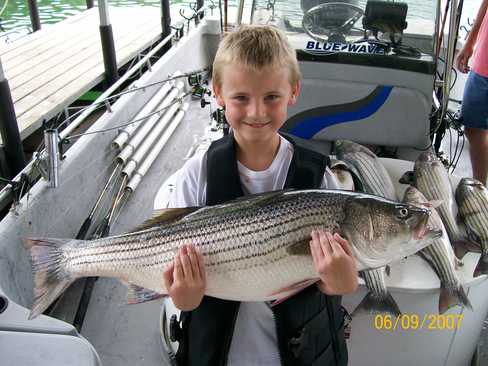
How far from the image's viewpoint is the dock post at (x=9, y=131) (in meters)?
2.68

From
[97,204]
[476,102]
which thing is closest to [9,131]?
[97,204]

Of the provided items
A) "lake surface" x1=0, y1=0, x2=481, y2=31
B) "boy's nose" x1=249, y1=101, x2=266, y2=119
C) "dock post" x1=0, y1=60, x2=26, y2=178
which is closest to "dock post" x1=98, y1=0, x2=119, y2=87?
"dock post" x1=0, y1=60, x2=26, y2=178

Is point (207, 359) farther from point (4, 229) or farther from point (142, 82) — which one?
point (142, 82)

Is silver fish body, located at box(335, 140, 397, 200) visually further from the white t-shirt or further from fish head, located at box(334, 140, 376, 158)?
the white t-shirt

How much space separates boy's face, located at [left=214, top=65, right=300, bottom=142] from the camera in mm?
1481

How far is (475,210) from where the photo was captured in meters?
2.41

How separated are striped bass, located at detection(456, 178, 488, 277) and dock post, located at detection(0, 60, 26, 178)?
268 cm

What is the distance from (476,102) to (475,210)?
5.50 ft

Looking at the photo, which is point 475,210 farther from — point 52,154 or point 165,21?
point 165,21

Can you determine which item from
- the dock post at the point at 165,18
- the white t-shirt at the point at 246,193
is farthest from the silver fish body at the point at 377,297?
the dock post at the point at 165,18

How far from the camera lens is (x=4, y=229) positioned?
227cm

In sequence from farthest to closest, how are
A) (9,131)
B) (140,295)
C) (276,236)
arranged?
(9,131) → (140,295) → (276,236)

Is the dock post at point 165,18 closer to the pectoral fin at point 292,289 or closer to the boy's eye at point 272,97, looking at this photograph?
the boy's eye at point 272,97

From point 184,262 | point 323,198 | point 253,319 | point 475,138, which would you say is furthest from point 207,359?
point 475,138
